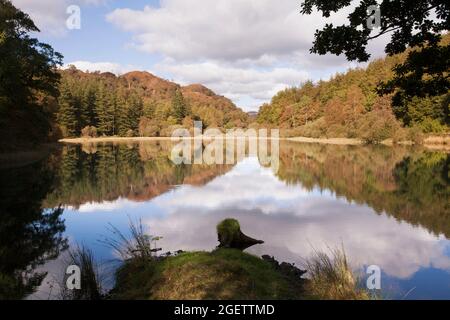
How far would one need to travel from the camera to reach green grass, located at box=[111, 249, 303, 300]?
581cm

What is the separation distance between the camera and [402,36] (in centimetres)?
758

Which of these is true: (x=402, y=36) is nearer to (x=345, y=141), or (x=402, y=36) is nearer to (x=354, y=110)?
(x=345, y=141)

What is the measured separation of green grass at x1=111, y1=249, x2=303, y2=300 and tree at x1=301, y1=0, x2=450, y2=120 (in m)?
4.39

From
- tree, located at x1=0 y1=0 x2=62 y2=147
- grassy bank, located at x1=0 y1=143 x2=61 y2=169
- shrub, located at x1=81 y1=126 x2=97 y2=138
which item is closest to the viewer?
tree, located at x1=0 y1=0 x2=62 y2=147

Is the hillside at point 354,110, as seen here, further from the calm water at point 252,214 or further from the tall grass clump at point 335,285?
the tall grass clump at point 335,285

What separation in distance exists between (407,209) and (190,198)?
9.09m

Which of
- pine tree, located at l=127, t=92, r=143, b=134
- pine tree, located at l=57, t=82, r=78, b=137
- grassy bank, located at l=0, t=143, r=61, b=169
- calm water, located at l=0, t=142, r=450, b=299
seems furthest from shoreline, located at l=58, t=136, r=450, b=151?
grassy bank, located at l=0, t=143, r=61, b=169

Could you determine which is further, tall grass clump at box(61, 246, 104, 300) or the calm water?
the calm water

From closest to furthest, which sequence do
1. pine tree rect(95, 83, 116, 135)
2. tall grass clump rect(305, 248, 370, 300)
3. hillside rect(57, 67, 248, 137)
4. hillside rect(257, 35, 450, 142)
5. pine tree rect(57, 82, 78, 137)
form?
tall grass clump rect(305, 248, 370, 300) < hillside rect(257, 35, 450, 142) < pine tree rect(57, 82, 78, 137) < hillside rect(57, 67, 248, 137) < pine tree rect(95, 83, 116, 135)

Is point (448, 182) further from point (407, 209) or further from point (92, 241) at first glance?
point (92, 241)

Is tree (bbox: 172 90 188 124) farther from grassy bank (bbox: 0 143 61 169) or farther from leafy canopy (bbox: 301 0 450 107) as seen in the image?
leafy canopy (bbox: 301 0 450 107)

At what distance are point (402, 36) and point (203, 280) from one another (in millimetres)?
5852

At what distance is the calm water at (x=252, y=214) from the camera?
9.27 meters
